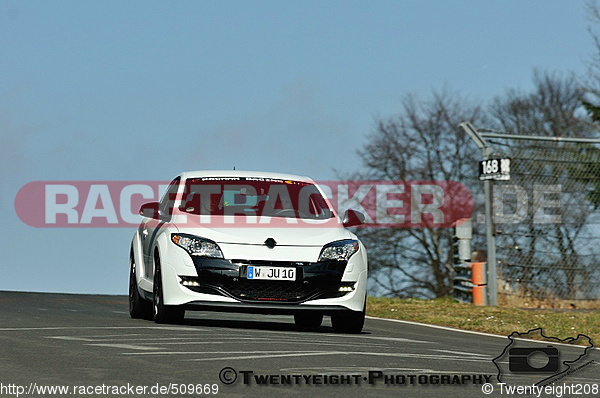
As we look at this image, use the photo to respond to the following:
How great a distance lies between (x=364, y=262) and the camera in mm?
12430

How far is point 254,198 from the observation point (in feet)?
43.2

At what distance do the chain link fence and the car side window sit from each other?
945cm

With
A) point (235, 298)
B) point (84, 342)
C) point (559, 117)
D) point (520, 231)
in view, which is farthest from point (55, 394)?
point (559, 117)

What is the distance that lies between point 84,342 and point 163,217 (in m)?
3.16

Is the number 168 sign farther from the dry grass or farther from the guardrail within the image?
the dry grass

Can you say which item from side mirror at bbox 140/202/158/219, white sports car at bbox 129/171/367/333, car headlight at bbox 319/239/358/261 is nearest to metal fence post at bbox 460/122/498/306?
white sports car at bbox 129/171/367/333

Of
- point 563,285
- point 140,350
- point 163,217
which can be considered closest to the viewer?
point 140,350

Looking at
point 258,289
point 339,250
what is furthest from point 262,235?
point 339,250

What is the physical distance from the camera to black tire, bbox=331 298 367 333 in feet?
41.0

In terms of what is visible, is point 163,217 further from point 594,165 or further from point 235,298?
point 594,165

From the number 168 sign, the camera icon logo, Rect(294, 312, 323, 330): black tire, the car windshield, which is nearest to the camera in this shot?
the camera icon logo

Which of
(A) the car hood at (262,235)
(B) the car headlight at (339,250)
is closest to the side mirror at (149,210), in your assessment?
(A) the car hood at (262,235)

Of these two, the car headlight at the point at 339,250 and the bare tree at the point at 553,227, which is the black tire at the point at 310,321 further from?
the bare tree at the point at 553,227

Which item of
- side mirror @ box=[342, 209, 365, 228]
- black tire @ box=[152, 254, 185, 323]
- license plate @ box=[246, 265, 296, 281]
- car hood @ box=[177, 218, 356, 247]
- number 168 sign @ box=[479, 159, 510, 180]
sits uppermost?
number 168 sign @ box=[479, 159, 510, 180]
